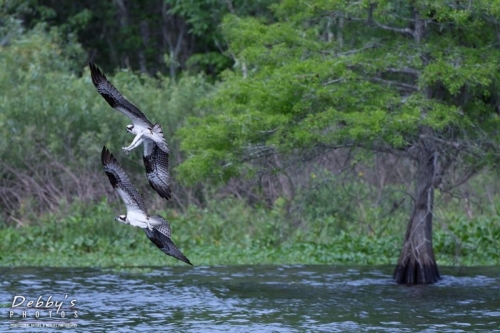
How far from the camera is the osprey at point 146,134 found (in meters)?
10.5

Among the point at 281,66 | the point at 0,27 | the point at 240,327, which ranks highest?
the point at 0,27

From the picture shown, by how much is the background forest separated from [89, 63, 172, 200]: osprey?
4708 mm

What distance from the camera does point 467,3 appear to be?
15.8 meters

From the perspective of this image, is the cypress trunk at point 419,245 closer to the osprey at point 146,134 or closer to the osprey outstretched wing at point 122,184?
the osprey at point 146,134

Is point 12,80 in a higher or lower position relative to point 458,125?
higher

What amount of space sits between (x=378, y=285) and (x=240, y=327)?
417 cm

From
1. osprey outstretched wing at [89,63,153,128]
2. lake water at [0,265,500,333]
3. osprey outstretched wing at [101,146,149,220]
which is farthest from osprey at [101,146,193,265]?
lake water at [0,265,500,333]

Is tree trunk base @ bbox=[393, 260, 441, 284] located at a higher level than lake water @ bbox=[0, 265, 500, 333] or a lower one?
higher

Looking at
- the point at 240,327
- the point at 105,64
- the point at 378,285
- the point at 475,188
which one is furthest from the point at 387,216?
the point at 105,64

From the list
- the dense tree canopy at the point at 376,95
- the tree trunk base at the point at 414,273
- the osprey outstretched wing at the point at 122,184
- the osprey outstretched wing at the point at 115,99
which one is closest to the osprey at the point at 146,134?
the osprey outstretched wing at the point at 115,99

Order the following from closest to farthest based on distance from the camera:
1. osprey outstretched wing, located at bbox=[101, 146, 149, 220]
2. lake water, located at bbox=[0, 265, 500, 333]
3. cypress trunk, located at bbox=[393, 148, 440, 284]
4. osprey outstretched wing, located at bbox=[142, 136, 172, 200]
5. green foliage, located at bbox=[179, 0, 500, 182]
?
osprey outstretched wing, located at bbox=[101, 146, 149, 220] → osprey outstretched wing, located at bbox=[142, 136, 172, 200] → lake water, located at bbox=[0, 265, 500, 333] → green foliage, located at bbox=[179, 0, 500, 182] → cypress trunk, located at bbox=[393, 148, 440, 284]

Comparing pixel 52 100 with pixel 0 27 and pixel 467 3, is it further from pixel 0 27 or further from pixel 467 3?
pixel 467 3

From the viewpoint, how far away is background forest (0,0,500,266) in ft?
53.1

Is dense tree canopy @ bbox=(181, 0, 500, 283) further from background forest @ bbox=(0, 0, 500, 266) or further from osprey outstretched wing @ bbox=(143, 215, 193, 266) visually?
osprey outstretched wing @ bbox=(143, 215, 193, 266)
